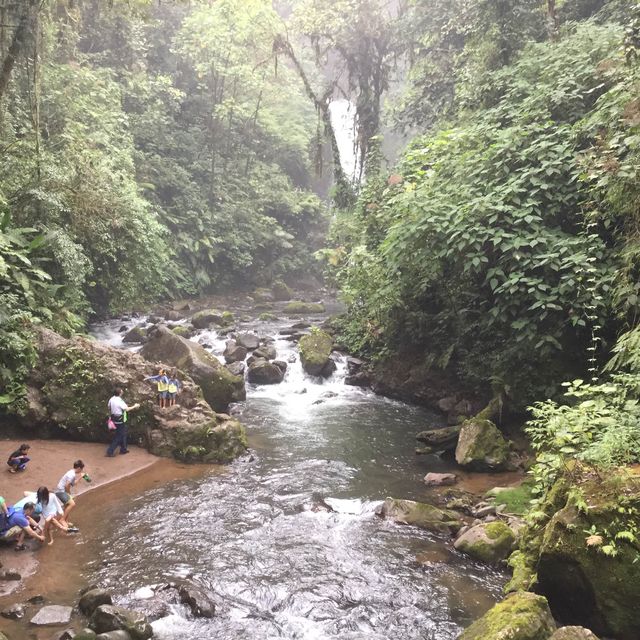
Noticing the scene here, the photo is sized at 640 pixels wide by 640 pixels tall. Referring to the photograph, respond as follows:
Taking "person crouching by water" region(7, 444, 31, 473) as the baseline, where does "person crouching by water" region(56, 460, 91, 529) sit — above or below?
below

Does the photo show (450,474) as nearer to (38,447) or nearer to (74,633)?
(74,633)

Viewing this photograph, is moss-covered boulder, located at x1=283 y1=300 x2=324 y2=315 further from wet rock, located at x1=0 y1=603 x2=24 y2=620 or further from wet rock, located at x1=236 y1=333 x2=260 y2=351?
wet rock, located at x1=0 y1=603 x2=24 y2=620

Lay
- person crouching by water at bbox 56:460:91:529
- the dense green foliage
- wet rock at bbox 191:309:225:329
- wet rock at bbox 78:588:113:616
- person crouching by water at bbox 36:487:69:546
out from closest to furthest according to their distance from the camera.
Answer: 1. wet rock at bbox 78:588:113:616
2. person crouching by water at bbox 36:487:69:546
3. person crouching by water at bbox 56:460:91:529
4. the dense green foliage
5. wet rock at bbox 191:309:225:329

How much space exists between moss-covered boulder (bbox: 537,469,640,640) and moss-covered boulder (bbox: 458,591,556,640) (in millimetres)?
585

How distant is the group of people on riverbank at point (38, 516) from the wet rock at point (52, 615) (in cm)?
191

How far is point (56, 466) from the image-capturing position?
1032 centimetres

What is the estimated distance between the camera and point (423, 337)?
50.9 ft

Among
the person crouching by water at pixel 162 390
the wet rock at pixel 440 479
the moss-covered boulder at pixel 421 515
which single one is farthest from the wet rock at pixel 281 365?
the moss-covered boulder at pixel 421 515

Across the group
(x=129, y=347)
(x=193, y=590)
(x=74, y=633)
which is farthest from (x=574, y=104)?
(x=129, y=347)

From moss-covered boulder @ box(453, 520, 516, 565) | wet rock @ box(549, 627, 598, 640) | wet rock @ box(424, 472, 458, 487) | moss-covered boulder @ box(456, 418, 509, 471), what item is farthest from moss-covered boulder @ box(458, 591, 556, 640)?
moss-covered boulder @ box(456, 418, 509, 471)

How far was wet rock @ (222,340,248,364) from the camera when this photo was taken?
18719 millimetres

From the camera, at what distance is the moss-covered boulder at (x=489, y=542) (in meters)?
7.77

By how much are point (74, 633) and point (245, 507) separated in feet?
13.0

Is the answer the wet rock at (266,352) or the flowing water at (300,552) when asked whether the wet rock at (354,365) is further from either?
the flowing water at (300,552)
